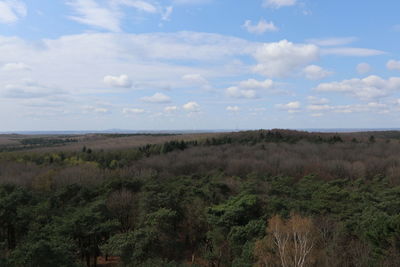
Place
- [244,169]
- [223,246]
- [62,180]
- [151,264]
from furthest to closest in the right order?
[244,169], [62,180], [223,246], [151,264]

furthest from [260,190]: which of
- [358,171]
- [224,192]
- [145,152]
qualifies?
[145,152]

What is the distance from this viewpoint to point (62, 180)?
163 feet

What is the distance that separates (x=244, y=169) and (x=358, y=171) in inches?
973

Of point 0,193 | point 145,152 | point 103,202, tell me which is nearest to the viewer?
point 103,202

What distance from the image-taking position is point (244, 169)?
71.5 m

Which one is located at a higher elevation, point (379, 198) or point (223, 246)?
point (379, 198)

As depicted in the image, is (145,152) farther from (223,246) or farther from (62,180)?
(223,246)

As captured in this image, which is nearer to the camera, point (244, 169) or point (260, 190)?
point (260, 190)

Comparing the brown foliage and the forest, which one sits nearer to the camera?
the brown foliage

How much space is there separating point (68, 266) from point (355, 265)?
58.2 feet

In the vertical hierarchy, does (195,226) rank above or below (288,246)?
below

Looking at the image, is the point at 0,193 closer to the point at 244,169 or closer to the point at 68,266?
the point at 68,266

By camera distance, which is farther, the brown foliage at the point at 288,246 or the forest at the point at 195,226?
the forest at the point at 195,226

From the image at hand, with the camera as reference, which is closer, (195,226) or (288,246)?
(288,246)
